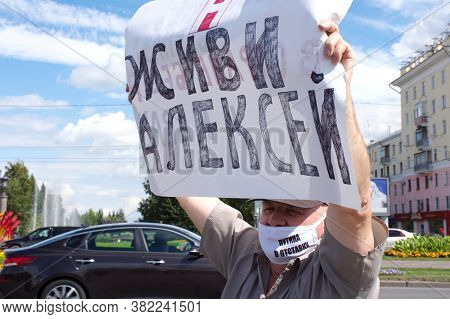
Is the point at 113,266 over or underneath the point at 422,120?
underneath

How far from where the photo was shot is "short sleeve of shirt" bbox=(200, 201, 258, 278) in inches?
90.4

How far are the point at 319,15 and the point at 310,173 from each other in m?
0.43

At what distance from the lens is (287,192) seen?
5.37 feet

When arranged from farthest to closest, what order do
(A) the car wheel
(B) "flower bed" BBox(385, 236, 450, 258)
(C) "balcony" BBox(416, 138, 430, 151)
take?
(B) "flower bed" BBox(385, 236, 450, 258) → (A) the car wheel → (C) "balcony" BBox(416, 138, 430, 151)

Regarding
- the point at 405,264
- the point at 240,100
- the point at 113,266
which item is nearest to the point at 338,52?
the point at 240,100

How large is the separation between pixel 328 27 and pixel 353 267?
2.39 feet

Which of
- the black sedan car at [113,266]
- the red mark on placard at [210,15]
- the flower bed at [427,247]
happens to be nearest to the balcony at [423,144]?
the red mark on placard at [210,15]

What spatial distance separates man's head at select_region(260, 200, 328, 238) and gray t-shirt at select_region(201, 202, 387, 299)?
0.40 feet

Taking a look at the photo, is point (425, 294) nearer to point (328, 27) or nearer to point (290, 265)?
point (290, 265)

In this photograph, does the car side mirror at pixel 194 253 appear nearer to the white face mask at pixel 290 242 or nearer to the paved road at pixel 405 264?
the paved road at pixel 405 264

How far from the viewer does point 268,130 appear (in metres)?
1.67

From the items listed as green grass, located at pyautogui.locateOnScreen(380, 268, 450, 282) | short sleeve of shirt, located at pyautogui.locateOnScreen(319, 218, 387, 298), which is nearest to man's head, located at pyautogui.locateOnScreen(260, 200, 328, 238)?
short sleeve of shirt, located at pyautogui.locateOnScreen(319, 218, 387, 298)

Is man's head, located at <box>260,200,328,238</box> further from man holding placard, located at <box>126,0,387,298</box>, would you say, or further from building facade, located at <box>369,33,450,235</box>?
building facade, located at <box>369,33,450,235</box>
